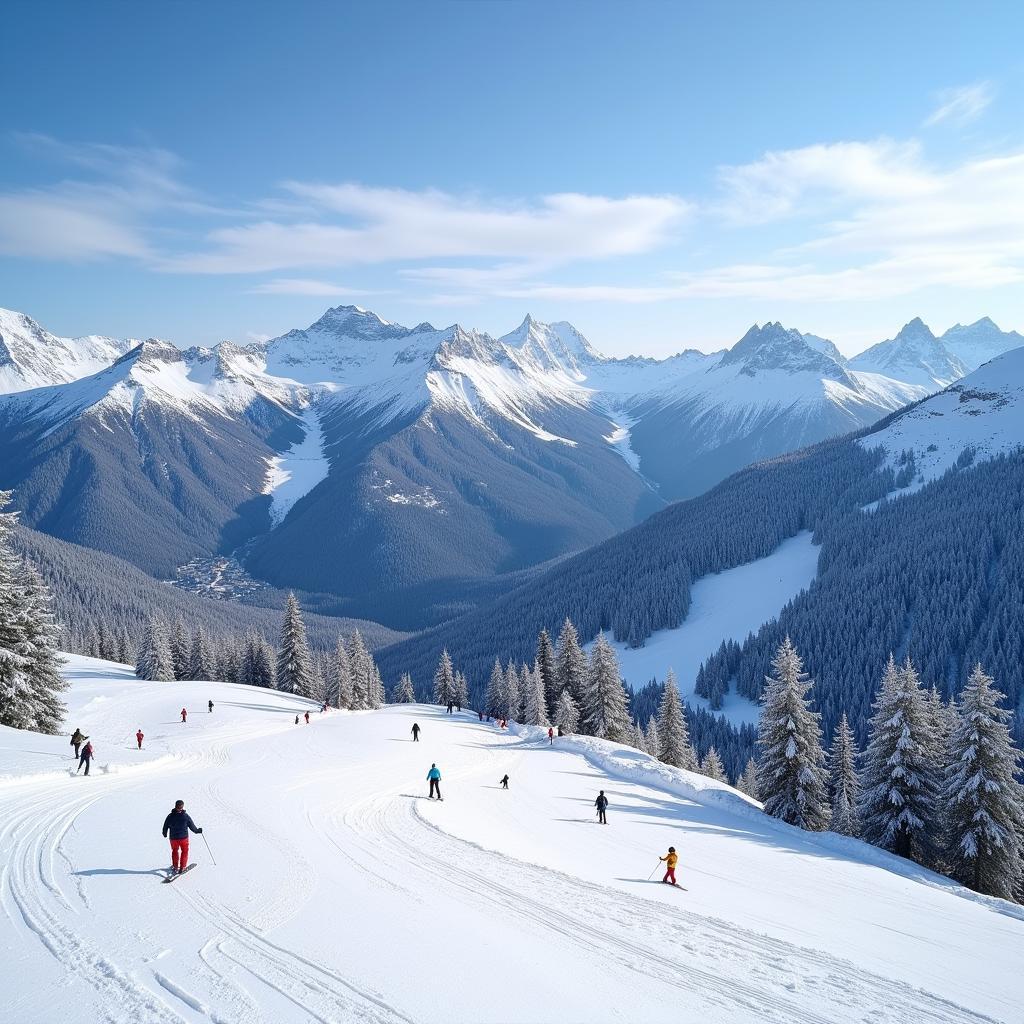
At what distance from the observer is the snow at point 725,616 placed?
116 meters

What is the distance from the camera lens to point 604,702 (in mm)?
63500

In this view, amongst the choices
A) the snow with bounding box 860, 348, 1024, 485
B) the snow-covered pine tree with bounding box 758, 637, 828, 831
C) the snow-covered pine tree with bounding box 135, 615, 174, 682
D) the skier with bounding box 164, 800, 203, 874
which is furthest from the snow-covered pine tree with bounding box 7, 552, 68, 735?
the snow with bounding box 860, 348, 1024, 485

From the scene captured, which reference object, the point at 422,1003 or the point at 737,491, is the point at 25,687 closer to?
the point at 422,1003

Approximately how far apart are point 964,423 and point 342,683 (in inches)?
6554

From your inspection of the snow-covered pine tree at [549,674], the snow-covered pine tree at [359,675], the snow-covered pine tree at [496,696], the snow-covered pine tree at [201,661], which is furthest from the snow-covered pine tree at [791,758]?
the snow-covered pine tree at [201,661]

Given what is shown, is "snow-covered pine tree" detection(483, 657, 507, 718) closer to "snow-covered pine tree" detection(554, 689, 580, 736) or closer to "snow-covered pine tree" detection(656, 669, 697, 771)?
"snow-covered pine tree" detection(554, 689, 580, 736)

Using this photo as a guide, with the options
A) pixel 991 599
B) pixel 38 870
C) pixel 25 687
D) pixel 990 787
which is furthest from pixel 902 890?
pixel 991 599

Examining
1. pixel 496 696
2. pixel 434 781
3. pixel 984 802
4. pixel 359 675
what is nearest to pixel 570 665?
pixel 496 696

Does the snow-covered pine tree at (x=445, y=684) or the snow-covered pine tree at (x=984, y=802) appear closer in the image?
the snow-covered pine tree at (x=984, y=802)

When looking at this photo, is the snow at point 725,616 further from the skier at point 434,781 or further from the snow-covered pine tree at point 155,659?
the skier at point 434,781

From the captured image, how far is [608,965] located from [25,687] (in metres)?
33.6

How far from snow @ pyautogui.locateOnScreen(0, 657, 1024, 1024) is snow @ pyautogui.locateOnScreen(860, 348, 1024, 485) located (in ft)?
509

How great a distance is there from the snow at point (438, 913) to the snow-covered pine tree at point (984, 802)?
874 centimetres

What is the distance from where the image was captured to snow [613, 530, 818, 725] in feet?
381
